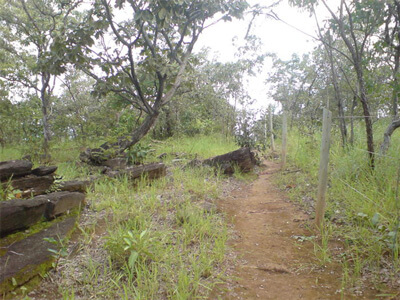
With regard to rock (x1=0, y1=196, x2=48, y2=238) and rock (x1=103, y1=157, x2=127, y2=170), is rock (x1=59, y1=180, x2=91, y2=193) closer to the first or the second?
rock (x1=0, y1=196, x2=48, y2=238)

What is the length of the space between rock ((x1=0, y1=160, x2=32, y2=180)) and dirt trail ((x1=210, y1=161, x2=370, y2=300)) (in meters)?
2.74

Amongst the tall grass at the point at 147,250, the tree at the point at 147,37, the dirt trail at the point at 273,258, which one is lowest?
the dirt trail at the point at 273,258

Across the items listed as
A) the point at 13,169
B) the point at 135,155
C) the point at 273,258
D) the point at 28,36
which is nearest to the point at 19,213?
the point at 13,169

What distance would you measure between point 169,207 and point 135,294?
5.50ft

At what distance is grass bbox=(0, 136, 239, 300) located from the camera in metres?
2.17

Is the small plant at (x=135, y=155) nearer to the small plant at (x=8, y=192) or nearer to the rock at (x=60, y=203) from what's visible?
the rock at (x=60, y=203)

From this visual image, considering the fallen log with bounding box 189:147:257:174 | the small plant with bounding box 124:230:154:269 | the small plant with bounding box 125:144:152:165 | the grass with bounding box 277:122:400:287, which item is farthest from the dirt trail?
the small plant with bounding box 125:144:152:165

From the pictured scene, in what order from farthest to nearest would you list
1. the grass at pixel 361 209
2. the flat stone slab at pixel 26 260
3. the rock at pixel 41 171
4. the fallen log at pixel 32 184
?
the rock at pixel 41 171 → the fallen log at pixel 32 184 → the grass at pixel 361 209 → the flat stone slab at pixel 26 260

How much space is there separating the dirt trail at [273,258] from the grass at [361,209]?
0.19 m

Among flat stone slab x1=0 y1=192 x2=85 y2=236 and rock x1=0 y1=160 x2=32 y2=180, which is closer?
flat stone slab x1=0 y1=192 x2=85 y2=236

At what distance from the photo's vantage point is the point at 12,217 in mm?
2533

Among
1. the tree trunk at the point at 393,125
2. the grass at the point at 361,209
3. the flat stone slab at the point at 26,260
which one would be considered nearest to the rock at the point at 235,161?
the grass at the point at 361,209

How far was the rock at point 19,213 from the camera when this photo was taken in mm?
2486

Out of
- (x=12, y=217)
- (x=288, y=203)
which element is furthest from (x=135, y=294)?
(x=288, y=203)
